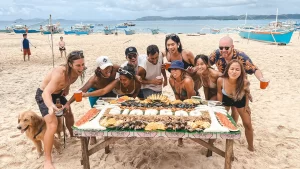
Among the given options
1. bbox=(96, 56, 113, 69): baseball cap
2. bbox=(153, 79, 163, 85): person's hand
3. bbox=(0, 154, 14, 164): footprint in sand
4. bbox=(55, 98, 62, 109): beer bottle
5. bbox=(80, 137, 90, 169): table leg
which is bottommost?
bbox=(0, 154, 14, 164): footprint in sand

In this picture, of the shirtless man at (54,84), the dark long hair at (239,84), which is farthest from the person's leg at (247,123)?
the shirtless man at (54,84)

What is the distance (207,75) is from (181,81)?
20.7 inches

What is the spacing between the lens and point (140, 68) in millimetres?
4590

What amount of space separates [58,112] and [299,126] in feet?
15.9

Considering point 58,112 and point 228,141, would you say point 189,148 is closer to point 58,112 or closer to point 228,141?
point 228,141

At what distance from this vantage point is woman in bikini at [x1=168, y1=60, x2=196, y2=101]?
4086 mm

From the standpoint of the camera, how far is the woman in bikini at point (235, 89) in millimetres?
3719

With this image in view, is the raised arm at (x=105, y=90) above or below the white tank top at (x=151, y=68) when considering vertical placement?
below

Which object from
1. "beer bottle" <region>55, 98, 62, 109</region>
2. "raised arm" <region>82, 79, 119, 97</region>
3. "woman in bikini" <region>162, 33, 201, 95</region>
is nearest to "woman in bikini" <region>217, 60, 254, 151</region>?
"woman in bikini" <region>162, 33, 201, 95</region>

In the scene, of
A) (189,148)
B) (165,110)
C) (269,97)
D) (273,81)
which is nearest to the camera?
(165,110)

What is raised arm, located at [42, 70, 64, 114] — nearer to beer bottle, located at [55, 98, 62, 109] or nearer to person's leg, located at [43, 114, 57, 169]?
person's leg, located at [43, 114, 57, 169]

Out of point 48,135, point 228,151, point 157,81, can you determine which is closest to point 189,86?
point 157,81

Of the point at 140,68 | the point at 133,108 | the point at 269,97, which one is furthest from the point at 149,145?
the point at 269,97

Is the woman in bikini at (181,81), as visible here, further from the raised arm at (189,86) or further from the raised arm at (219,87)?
the raised arm at (219,87)
